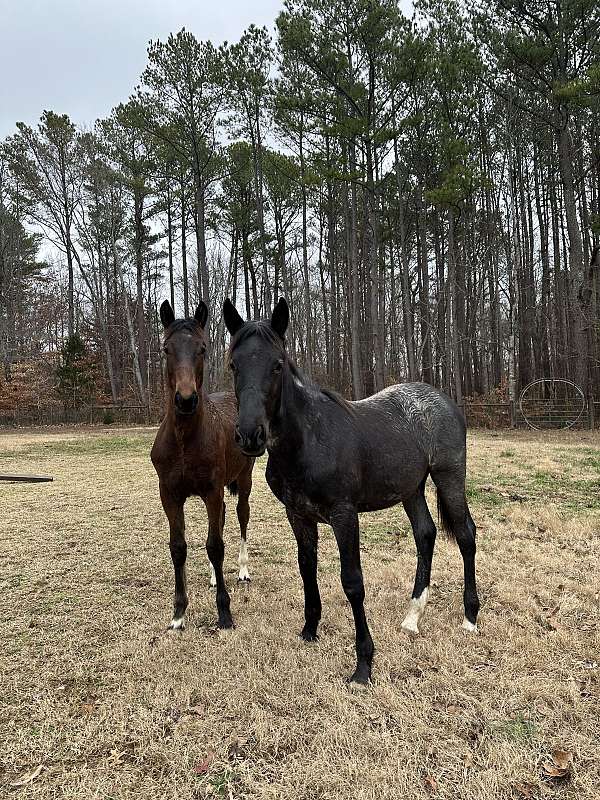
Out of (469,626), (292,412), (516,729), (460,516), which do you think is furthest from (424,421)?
(516,729)

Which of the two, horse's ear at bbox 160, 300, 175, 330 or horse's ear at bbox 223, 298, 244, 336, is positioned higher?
horse's ear at bbox 160, 300, 175, 330

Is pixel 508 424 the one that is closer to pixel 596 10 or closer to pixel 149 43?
pixel 596 10

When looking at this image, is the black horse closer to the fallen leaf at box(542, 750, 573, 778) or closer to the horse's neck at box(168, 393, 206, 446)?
the horse's neck at box(168, 393, 206, 446)

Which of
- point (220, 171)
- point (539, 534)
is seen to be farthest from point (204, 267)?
point (539, 534)

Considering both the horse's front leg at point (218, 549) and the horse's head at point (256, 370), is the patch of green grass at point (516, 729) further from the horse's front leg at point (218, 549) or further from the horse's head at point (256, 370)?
the horse's front leg at point (218, 549)

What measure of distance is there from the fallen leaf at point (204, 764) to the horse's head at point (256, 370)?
1.46m

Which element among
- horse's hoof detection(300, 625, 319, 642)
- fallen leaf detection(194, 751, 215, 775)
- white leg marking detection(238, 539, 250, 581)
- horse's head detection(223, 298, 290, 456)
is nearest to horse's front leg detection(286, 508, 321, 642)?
horse's hoof detection(300, 625, 319, 642)

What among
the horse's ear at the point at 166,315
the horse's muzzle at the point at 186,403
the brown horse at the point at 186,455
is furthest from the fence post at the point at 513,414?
the horse's muzzle at the point at 186,403

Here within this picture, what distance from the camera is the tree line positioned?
15.9 metres

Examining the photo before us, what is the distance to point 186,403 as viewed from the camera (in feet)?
10.3

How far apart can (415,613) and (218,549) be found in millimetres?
1580

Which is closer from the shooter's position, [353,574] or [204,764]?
[204,764]

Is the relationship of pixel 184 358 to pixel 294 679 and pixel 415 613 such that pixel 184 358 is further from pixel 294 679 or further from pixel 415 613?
pixel 415 613

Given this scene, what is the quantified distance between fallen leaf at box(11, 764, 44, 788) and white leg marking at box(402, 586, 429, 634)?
230 cm
